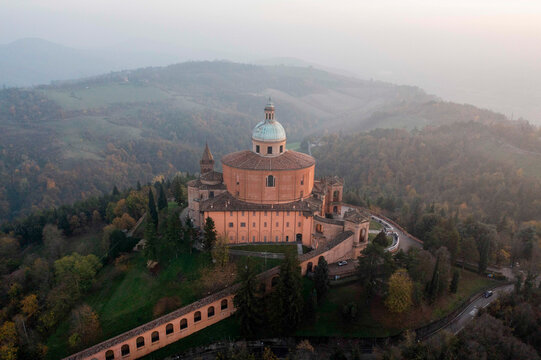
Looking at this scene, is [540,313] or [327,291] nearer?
[540,313]

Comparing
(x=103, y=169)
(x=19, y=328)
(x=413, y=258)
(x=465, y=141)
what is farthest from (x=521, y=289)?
(x=103, y=169)

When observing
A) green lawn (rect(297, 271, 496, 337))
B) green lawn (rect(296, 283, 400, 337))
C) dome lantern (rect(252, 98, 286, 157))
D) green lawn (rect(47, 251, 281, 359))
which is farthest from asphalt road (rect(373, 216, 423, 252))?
dome lantern (rect(252, 98, 286, 157))

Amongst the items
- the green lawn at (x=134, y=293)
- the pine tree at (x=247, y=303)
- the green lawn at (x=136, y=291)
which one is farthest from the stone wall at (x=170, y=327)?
the pine tree at (x=247, y=303)

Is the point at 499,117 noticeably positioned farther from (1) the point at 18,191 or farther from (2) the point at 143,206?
(1) the point at 18,191

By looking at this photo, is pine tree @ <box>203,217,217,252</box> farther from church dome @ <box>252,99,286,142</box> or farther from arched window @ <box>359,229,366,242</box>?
arched window @ <box>359,229,366,242</box>

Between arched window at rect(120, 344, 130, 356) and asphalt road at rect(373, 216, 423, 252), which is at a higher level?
asphalt road at rect(373, 216, 423, 252)

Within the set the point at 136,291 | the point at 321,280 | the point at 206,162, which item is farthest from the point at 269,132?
the point at 136,291

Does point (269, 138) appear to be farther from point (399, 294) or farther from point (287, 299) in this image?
point (399, 294)
